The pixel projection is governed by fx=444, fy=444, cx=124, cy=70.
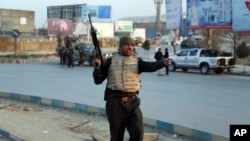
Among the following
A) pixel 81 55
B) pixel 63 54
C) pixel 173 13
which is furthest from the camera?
pixel 173 13

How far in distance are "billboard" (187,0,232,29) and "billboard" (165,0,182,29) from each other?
1.14 m

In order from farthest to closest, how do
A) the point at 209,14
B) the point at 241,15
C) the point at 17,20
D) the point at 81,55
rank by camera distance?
1. the point at 17,20
2. the point at 81,55
3. the point at 209,14
4. the point at 241,15

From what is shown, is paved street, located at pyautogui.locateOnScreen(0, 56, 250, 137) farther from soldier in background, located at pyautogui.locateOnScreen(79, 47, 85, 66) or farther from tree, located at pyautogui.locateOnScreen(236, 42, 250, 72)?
soldier in background, located at pyautogui.locateOnScreen(79, 47, 85, 66)

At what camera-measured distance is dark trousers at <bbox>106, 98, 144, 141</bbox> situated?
18.4 feet

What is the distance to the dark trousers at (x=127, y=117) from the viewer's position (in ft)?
18.4

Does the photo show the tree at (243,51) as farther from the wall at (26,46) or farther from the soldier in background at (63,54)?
the wall at (26,46)

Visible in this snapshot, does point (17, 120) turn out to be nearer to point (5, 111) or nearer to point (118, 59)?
point (5, 111)

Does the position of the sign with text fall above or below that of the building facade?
below

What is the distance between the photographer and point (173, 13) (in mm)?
35812

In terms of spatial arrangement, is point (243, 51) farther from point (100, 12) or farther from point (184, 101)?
point (100, 12)

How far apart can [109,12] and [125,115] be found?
72.6 m

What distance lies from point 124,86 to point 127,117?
1.31 feet

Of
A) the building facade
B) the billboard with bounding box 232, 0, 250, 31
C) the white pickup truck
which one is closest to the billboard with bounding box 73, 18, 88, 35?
the building facade

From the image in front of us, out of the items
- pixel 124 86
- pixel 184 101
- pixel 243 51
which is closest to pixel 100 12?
pixel 243 51
